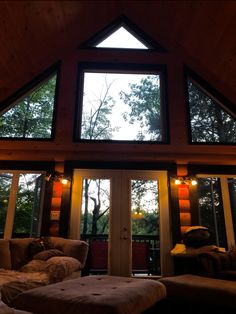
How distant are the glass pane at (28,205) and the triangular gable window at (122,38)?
9.66 feet

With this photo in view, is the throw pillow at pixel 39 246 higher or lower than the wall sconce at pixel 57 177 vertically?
lower

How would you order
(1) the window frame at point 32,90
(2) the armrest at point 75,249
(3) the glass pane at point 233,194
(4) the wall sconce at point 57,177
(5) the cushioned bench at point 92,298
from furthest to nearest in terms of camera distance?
(1) the window frame at point 32,90, (3) the glass pane at point 233,194, (4) the wall sconce at point 57,177, (2) the armrest at point 75,249, (5) the cushioned bench at point 92,298

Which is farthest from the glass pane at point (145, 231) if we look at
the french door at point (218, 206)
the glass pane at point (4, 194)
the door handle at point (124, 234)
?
the glass pane at point (4, 194)

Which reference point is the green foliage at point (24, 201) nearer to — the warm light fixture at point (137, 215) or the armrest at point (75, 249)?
the armrest at point (75, 249)

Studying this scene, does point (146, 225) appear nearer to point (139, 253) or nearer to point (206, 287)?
point (139, 253)

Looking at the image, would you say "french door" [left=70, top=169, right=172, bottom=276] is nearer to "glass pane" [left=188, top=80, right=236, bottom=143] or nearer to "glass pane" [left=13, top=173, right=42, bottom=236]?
"glass pane" [left=13, top=173, right=42, bottom=236]

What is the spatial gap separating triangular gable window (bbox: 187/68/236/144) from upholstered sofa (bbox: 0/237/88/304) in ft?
9.55

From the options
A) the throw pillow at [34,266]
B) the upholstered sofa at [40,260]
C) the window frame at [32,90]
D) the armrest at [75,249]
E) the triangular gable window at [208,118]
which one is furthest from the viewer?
the triangular gable window at [208,118]

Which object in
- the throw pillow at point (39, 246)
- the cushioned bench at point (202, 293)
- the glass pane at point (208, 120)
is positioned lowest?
the cushioned bench at point (202, 293)

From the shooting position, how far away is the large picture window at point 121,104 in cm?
502

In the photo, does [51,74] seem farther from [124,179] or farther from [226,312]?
[226,312]

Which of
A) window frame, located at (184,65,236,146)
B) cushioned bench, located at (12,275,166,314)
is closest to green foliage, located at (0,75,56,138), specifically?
window frame, located at (184,65,236,146)

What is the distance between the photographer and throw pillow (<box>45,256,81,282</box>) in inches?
119

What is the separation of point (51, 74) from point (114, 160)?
2189 millimetres
